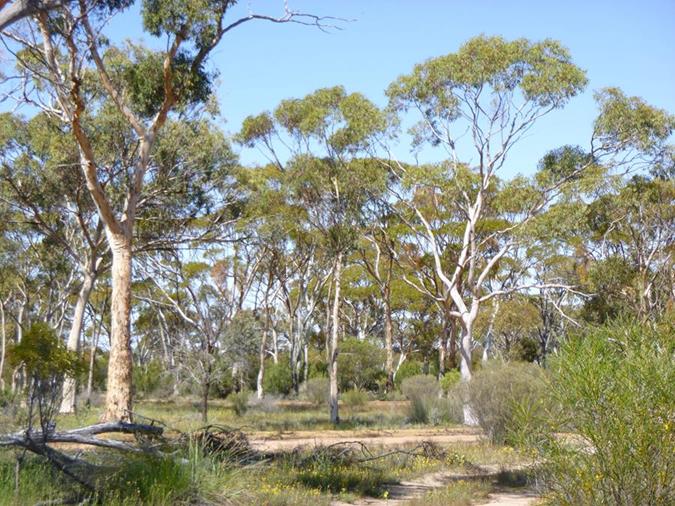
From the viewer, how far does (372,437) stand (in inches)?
771

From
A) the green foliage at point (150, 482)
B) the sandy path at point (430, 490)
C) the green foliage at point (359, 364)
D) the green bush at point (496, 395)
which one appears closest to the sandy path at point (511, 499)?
the sandy path at point (430, 490)

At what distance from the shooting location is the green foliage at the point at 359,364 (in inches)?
1603

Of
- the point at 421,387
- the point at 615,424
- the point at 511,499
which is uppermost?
the point at 421,387

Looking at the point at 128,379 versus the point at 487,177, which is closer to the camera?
the point at 128,379

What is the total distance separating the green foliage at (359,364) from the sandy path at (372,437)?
60.9 feet

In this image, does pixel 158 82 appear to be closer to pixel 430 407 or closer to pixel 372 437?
pixel 372 437

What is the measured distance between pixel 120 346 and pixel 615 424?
37.4 ft

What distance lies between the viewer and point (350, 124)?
28578 millimetres

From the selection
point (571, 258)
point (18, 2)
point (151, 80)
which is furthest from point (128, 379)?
point (571, 258)

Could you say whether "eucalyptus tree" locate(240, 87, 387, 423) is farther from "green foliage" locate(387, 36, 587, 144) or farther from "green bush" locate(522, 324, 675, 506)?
"green bush" locate(522, 324, 675, 506)

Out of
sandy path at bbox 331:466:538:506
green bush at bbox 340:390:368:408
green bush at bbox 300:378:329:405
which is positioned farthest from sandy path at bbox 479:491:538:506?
green bush at bbox 300:378:329:405

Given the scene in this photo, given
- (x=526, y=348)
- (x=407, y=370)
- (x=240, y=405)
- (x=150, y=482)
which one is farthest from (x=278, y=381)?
(x=150, y=482)

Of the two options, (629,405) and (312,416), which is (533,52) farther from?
(629,405)

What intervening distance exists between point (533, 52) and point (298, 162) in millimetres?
9610
